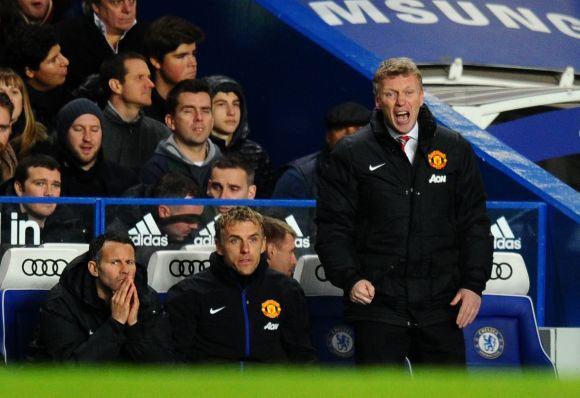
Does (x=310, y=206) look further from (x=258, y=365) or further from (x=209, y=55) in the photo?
(x=209, y=55)

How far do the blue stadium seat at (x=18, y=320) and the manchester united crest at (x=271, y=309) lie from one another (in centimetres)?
115

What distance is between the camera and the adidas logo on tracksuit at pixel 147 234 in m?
9.05

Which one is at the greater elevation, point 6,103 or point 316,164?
point 6,103

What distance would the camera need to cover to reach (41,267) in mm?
8633

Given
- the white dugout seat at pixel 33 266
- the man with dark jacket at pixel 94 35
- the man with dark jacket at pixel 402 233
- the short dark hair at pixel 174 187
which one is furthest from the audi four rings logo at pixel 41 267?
the man with dark jacket at pixel 94 35

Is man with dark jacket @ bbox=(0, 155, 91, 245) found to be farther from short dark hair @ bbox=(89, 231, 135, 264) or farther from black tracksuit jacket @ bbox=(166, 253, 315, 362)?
black tracksuit jacket @ bbox=(166, 253, 315, 362)

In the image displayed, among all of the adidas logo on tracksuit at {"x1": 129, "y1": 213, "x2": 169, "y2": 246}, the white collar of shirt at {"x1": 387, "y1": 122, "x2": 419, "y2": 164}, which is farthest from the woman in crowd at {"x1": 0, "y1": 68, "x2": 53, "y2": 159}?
the white collar of shirt at {"x1": 387, "y1": 122, "x2": 419, "y2": 164}

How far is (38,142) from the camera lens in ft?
33.3

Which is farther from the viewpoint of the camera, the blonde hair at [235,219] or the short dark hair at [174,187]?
the short dark hair at [174,187]

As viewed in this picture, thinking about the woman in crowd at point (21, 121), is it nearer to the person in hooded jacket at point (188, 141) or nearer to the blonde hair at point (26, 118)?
the blonde hair at point (26, 118)

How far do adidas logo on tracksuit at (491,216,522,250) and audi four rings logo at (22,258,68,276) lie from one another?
2476mm

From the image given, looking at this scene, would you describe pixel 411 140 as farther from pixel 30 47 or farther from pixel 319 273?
pixel 30 47

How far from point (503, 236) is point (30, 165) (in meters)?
2.77

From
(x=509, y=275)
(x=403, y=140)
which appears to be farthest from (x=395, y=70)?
(x=509, y=275)
